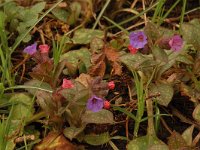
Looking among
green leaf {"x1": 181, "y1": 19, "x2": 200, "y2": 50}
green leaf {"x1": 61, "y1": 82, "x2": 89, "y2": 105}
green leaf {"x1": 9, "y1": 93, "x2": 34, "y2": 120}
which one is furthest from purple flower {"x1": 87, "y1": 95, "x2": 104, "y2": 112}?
green leaf {"x1": 181, "y1": 19, "x2": 200, "y2": 50}

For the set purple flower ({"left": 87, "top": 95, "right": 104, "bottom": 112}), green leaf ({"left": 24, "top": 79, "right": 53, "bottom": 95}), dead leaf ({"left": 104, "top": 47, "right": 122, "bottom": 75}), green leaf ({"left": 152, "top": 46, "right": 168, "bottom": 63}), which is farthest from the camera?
dead leaf ({"left": 104, "top": 47, "right": 122, "bottom": 75})

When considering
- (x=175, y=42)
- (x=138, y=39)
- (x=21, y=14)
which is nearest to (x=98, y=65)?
(x=138, y=39)

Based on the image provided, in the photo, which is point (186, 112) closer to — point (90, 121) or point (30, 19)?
point (90, 121)

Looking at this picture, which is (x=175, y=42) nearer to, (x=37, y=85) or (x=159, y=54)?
(x=159, y=54)

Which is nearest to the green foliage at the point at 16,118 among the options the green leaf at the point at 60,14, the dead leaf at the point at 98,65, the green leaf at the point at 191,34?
the dead leaf at the point at 98,65

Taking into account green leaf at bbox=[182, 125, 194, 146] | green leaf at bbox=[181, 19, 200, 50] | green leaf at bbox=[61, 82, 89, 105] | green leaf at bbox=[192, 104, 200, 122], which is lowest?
green leaf at bbox=[182, 125, 194, 146]

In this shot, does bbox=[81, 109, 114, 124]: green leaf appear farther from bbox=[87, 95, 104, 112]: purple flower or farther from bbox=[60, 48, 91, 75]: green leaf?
bbox=[60, 48, 91, 75]: green leaf

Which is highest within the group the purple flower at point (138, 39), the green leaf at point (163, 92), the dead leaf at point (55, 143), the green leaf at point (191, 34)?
the purple flower at point (138, 39)

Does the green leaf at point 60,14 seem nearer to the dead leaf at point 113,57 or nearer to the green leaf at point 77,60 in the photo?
the green leaf at point 77,60
